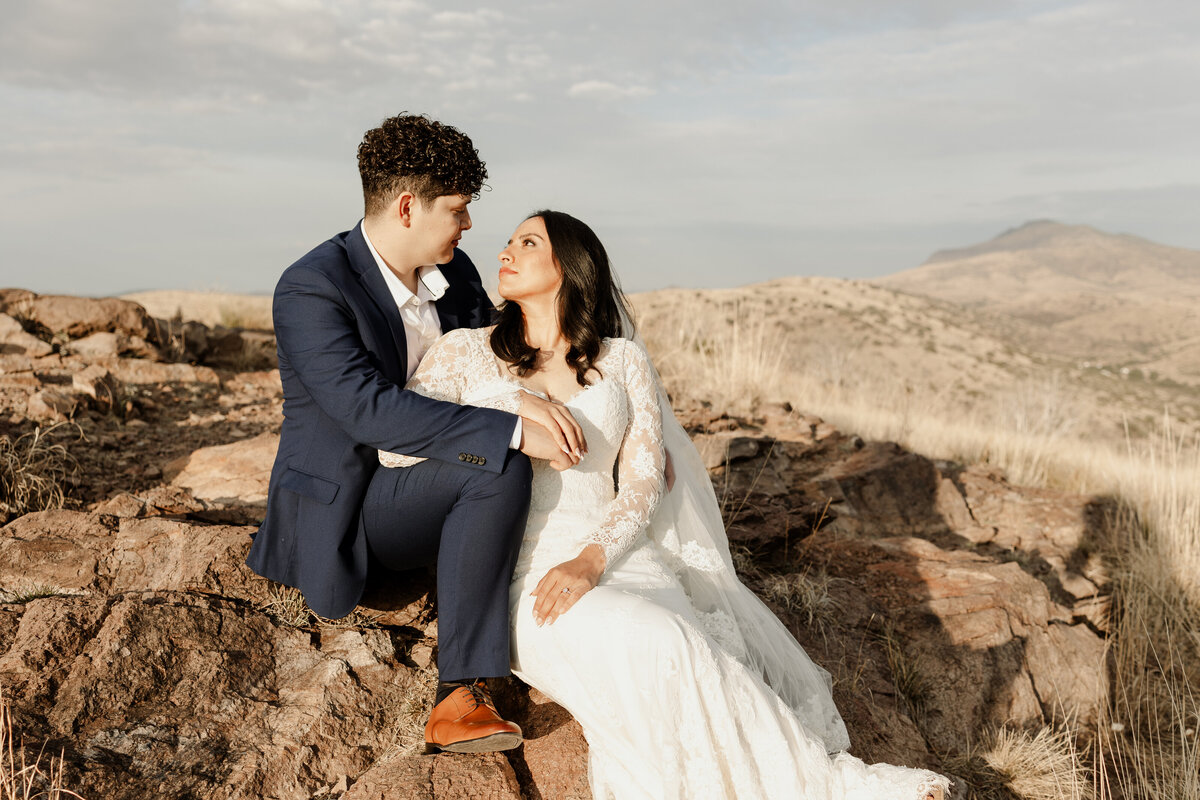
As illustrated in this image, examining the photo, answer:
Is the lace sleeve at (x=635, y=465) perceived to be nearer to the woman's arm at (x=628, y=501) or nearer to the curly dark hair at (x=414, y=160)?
the woman's arm at (x=628, y=501)

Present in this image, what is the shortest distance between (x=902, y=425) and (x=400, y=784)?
770 cm

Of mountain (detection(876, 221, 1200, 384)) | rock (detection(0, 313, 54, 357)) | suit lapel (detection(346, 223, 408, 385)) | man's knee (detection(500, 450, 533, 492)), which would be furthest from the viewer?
mountain (detection(876, 221, 1200, 384))

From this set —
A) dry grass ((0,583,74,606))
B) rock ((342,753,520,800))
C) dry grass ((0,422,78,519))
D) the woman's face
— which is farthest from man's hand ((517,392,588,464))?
dry grass ((0,422,78,519))

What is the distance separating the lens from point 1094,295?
92.2 meters

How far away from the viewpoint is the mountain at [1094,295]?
2034 inches

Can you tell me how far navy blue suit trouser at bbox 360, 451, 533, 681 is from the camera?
9.53 ft

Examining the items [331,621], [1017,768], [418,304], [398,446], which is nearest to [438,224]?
[418,304]

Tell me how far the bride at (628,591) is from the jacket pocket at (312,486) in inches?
9.9

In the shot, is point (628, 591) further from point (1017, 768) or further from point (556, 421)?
point (1017, 768)

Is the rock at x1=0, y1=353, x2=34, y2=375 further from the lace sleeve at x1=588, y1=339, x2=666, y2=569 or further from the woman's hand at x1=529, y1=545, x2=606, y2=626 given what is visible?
the woman's hand at x1=529, y1=545, x2=606, y2=626

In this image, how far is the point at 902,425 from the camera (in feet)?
30.6

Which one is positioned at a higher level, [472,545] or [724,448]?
[472,545]

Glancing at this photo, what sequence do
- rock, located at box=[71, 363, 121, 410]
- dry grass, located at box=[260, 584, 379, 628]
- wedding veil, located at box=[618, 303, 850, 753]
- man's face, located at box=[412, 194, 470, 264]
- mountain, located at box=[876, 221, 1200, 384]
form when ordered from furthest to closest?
mountain, located at box=[876, 221, 1200, 384]
rock, located at box=[71, 363, 121, 410]
man's face, located at box=[412, 194, 470, 264]
dry grass, located at box=[260, 584, 379, 628]
wedding veil, located at box=[618, 303, 850, 753]

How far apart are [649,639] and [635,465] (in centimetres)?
90
